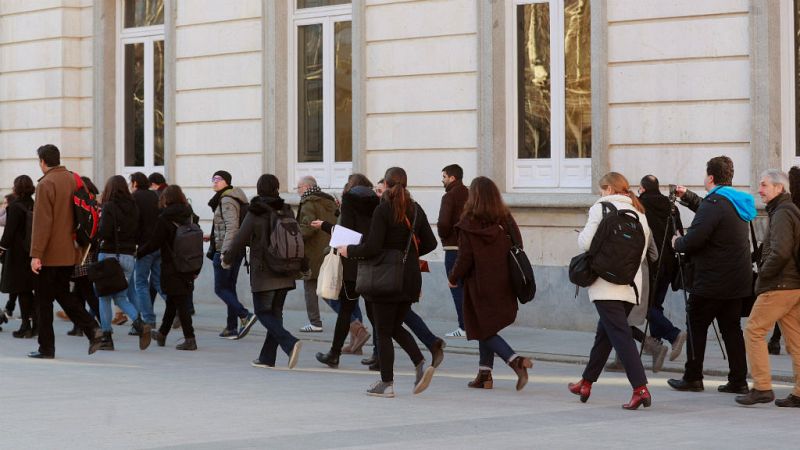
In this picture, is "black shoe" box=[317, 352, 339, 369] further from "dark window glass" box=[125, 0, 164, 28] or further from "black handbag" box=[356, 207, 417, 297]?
"dark window glass" box=[125, 0, 164, 28]

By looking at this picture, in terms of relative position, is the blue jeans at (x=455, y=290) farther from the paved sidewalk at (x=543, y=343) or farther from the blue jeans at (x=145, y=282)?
the blue jeans at (x=145, y=282)

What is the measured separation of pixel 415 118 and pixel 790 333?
791cm

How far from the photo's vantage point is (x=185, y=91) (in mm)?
20828

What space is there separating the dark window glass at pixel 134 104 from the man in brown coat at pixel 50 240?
862cm

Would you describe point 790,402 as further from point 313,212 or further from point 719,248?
point 313,212

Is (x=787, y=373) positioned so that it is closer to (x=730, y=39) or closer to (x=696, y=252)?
(x=696, y=252)

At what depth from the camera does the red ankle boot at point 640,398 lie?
10234 mm

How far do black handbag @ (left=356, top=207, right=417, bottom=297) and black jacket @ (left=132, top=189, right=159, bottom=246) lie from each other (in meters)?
5.33

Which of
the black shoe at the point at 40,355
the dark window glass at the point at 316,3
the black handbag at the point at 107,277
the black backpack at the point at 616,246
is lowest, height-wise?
the black shoe at the point at 40,355

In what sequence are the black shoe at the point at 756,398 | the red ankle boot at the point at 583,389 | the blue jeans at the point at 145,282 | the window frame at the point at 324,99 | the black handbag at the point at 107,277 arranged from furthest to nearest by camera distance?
the window frame at the point at 324,99 → the blue jeans at the point at 145,282 → the black handbag at the point at 107,277 → the red ankle boot at the point at 583,389 → the black shoe at the point at 756,398

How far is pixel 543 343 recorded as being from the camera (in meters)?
14.7

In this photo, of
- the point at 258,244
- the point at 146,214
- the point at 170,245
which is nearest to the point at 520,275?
the point at 258,244

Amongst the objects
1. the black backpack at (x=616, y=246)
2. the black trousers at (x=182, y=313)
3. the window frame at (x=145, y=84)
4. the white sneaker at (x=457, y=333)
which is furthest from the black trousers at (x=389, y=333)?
the window frame at (x=145, y=84)

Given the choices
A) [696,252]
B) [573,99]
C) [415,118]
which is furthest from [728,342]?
[415,118]
